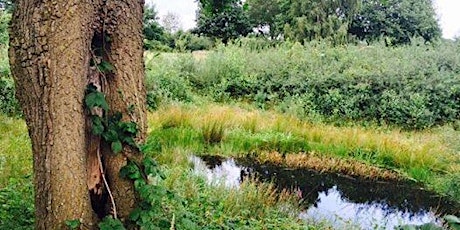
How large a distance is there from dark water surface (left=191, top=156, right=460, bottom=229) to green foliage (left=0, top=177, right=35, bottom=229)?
1.94m

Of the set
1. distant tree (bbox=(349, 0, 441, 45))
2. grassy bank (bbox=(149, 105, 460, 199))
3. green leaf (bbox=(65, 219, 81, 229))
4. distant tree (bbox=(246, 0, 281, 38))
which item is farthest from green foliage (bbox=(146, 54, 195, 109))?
distant tree (bbox=(349, 0, 441, 45))

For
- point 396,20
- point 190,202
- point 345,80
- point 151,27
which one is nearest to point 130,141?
point 190,202

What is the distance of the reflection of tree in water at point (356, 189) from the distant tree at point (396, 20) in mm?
16791

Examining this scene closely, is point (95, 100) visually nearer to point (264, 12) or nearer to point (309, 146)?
point (309, 146)

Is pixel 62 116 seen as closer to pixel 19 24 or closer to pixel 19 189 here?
pixel 19 24

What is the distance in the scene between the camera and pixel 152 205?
7.59 feet

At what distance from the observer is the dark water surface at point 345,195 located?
466 cm

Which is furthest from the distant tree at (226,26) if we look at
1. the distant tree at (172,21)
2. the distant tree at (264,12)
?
the distant tree at (264,12)

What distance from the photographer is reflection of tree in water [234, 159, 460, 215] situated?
17.2ft

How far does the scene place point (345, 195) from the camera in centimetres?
547

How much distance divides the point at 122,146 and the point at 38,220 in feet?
1.69

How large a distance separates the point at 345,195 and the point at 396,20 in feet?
60.6

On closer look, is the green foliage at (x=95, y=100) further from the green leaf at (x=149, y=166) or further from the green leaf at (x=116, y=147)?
the green leaf at (x=149, y=166)

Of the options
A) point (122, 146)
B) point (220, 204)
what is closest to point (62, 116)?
point (122, 146)
